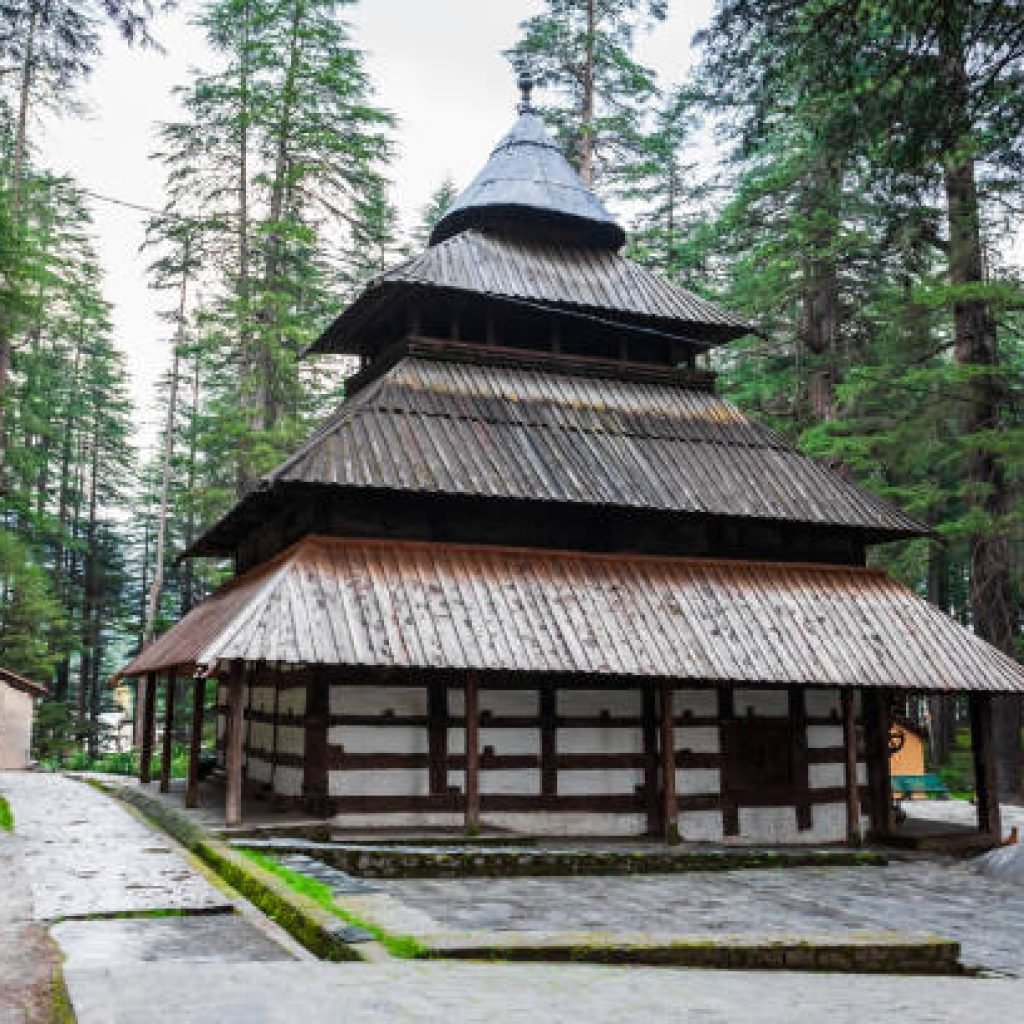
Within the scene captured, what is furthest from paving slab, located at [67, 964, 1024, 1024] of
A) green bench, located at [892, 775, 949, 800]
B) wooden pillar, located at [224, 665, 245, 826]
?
green bench, located at [892, 775, 949, 800]

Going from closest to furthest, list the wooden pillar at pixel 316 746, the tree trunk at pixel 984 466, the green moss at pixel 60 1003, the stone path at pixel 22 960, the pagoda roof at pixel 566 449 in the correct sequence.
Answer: the green moss at pixel 60 1003, the stone path at pixel 22 960, the wooden pillar at pixel 316 746, the pagoda roof at pixel 566 449, the tree trunk at pixel 984 466

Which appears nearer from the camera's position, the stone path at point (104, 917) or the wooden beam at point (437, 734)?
the stone path at point (104, 917)

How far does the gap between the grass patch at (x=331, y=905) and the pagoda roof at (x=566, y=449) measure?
5.27 m

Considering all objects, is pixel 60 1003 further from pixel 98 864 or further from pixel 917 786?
pixel 917 786

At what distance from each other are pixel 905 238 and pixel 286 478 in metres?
15.4

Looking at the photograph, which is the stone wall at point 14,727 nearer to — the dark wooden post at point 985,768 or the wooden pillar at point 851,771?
the wooden pillar at point 851,771

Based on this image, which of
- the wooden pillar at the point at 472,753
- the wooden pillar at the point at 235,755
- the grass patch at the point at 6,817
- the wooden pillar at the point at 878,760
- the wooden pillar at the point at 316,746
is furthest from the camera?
the wooden pillar at the point at 878,760

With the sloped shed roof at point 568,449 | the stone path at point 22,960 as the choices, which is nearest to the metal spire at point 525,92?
the sloped shed roof at point 568,449

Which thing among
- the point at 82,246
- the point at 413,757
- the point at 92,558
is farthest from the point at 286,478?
the point at 92,558

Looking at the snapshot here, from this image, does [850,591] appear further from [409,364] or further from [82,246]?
[82,246]

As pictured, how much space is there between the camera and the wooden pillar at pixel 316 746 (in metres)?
13.7

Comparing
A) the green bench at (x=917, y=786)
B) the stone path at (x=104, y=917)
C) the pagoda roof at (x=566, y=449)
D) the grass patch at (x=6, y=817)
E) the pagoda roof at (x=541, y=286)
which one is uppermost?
the pagoda roof at (x=541, y=286)

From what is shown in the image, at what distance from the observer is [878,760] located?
666 inches

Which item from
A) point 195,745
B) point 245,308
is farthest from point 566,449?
point 245,308
